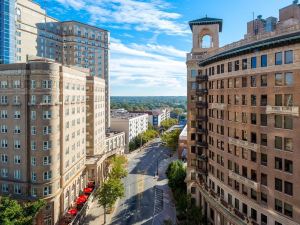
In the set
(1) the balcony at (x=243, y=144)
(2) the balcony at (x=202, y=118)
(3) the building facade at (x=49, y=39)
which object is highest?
(3) the building facade at (x=49, y=39)

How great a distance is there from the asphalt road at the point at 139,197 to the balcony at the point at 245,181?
2319 centimetres

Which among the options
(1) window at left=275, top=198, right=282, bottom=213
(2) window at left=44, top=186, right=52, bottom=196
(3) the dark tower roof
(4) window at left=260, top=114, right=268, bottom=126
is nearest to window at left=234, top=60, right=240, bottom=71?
(4) window at left=260, top=114, right=268, bottom=126

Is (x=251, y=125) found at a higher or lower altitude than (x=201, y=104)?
lower

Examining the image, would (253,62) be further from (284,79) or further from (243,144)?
(243,144)

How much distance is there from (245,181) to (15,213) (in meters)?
35.8

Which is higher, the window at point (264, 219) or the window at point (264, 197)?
the window at point (264, 197)

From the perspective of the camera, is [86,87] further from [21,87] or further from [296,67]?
[296,67]

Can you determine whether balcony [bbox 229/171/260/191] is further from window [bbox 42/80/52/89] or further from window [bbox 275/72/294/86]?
window [bbox 42/80/52/89]

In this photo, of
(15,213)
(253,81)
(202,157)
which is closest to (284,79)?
(253,81)

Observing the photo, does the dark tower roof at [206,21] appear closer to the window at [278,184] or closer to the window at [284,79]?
the window at [284,79]

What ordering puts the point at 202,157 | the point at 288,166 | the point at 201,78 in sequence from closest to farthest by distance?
1. the point at 288,166
2. the point at 201,78
3. the point at 202,157

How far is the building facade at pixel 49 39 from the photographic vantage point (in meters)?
97.3

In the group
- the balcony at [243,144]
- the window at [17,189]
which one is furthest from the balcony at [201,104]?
the window at [17,189]

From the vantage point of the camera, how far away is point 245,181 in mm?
43656
